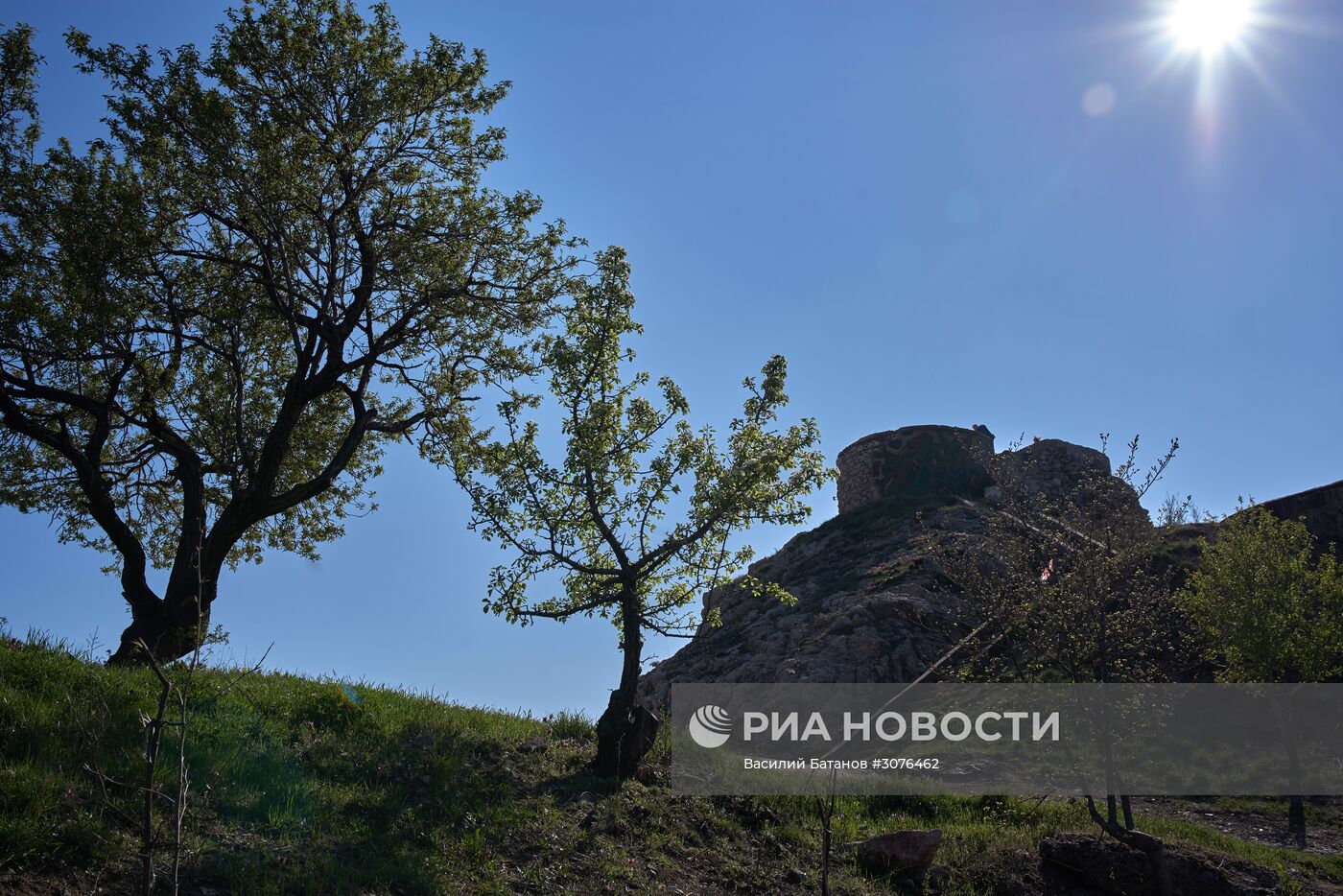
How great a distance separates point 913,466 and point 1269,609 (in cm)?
2623

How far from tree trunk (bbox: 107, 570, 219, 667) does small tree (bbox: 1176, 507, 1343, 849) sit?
1873 centimetres

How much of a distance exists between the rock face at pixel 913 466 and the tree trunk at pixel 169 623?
114 feet

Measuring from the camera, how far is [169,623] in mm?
12164

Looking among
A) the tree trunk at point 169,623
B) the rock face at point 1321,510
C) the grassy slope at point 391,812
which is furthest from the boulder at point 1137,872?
the rock face at point 1321,510

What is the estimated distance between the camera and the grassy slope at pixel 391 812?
6.61 metres

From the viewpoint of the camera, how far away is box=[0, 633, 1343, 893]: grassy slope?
661cm

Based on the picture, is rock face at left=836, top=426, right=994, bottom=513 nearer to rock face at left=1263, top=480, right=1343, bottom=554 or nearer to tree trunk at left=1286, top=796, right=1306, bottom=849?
rock face at left=1263, top=480, right=1343, bottom=554

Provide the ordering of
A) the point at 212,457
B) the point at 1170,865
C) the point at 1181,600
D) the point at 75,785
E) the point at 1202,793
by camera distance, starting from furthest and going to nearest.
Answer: the point at 1181,600
the point at 1202,793
the point at 212,457
the point at 1170,865
the point at 75,785

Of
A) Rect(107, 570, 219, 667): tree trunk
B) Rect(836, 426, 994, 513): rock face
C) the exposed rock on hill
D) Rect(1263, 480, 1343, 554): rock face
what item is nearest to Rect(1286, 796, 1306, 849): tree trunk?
the exposed rock on hill

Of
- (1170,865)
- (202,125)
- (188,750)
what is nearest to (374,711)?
(188,750)

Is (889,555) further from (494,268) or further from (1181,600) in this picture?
(494,268)

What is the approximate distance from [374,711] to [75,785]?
4.10 m

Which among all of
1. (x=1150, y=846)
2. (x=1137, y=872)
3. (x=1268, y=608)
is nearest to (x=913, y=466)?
(x=1268, y=608)

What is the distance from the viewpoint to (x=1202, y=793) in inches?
630
